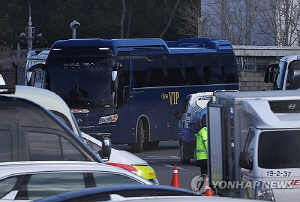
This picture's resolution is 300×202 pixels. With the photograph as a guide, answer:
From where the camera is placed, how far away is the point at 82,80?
2570 cm

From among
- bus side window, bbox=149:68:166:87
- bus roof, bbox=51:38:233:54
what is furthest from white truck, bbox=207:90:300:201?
bus side window, bbox=149:68:166:87

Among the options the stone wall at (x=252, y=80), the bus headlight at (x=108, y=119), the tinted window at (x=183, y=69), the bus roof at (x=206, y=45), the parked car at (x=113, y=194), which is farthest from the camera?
the stone wall at (x=252, y=80)

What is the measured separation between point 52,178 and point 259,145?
4097mm

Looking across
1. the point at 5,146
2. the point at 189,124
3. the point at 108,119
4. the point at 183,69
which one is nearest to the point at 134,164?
the point at 5,146

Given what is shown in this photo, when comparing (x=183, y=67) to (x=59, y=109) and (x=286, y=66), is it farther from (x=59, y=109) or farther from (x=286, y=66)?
(x=59, y=109)

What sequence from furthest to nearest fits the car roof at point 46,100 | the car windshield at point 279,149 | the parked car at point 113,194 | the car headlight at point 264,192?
the car windshield at point 279,149 → the car headlight at point 264,192 → the car roof at point 46,100 → the parked car at point 113,194

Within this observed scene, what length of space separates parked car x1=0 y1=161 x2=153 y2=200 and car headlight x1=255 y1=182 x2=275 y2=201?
309cm

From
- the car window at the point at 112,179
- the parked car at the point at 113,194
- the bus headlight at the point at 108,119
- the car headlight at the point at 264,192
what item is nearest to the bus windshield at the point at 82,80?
the bus headlight at the point at 108,119

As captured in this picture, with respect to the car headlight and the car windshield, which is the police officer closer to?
the car windshield

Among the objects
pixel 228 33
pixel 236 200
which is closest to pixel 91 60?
pixel 236 200

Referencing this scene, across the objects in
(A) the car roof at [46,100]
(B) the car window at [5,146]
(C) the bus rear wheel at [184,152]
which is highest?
(A) the car roof at [46,100]

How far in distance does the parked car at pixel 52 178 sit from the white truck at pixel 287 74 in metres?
18.1

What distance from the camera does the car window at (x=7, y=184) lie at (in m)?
6.41
